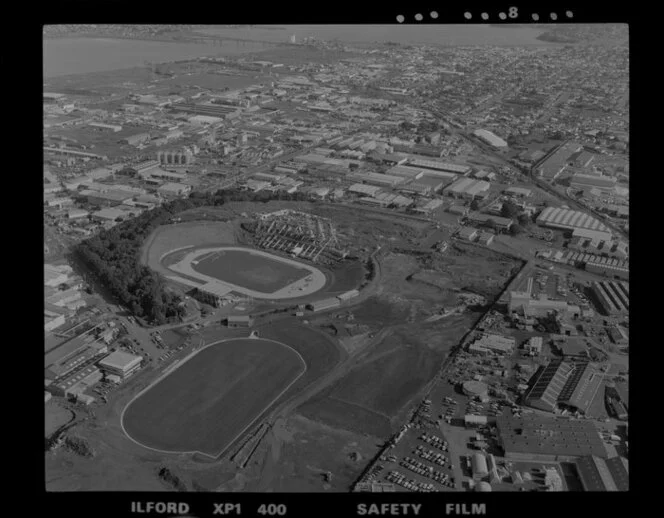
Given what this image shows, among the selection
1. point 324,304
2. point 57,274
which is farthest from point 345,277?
point 57,274

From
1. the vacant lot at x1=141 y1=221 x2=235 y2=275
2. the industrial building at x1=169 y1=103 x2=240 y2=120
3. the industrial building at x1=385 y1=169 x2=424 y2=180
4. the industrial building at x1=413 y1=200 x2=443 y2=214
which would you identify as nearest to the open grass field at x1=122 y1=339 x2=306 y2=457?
the vacant lot at x1=141 y1=221 x2=235 y2=275

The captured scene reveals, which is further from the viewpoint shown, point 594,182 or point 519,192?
point 519,192

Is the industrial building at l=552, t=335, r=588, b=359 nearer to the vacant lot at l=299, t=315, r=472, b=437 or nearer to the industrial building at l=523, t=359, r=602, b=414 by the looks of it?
the industrial building at l=523, t=359, r=602, b=414

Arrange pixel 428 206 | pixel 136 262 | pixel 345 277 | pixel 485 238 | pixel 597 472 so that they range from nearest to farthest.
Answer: pixel 597 472, pixel 136 262, pixel 345 277, pixel 485 238, pixel 428 206

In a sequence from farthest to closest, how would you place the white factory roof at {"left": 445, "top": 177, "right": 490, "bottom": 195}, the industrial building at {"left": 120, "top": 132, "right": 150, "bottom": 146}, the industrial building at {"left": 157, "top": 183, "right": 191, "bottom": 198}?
the industrial building at {"left": 120, "top": 132, "right": 150, "bottom": 146} < the white factory roof at {"left": 445, "top": 177, "right": 490, "bottom": 195} < the industrial building at {"left": 157, "top": 183, "right": 191, "bottom": 198}

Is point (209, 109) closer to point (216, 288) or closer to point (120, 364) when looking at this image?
point (216, 288)
